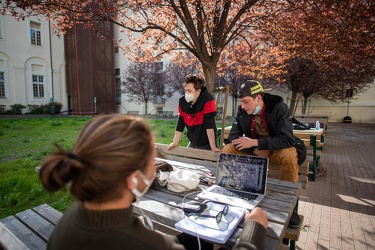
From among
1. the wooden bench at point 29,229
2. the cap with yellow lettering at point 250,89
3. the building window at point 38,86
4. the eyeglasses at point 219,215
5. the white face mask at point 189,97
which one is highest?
the building window at point 38,86

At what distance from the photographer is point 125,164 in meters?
0.98

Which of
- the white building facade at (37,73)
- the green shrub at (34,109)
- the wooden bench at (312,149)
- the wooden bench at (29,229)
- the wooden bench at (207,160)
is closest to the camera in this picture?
the wooden bench at (29,229)

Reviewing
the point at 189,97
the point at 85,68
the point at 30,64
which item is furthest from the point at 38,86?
the point at 189,97

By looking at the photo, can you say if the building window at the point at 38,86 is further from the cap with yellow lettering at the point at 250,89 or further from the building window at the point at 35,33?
the cap with yellow lettering at the point at 250,89

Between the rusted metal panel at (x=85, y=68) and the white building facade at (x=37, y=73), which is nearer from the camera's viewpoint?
the white building facade at (x=37, y=73)

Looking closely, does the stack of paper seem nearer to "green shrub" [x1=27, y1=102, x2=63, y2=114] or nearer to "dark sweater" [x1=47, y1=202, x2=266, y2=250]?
"dark sweater" [x1=47, y1=202, x2=266, y2=250]

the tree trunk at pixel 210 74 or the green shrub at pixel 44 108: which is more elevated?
the tree trunk at pixel 210 74

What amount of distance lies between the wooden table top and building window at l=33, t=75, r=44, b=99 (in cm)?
2641

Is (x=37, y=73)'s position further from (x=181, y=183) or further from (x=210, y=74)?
(x=181, y=183)

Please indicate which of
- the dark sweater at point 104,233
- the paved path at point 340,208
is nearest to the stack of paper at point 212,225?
the dark sweater at point 104,233

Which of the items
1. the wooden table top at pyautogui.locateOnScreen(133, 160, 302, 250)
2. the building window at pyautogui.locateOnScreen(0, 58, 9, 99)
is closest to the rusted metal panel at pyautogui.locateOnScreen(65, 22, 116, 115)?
the building window at pyautogui.locateOnScreen(0, 58, 9, 99)

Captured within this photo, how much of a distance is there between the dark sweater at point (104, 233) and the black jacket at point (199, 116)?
9.17 ft

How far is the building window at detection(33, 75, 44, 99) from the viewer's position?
79.4ft

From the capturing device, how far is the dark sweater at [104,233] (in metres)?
0.96
